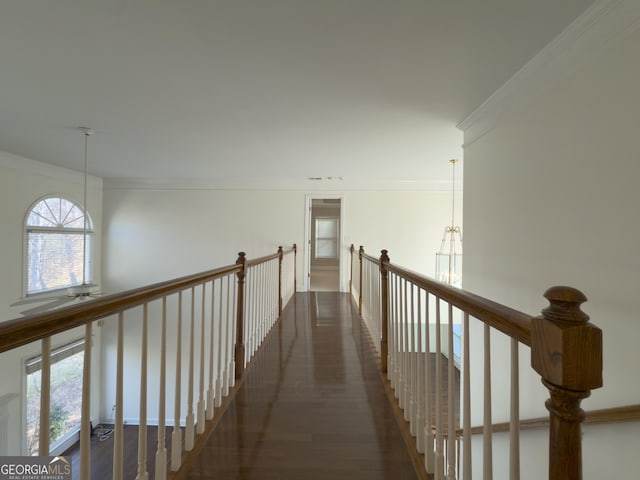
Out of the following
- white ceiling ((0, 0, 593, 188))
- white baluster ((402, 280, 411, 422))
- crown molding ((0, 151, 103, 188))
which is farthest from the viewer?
crown molding ((0, 151, 103, 188))

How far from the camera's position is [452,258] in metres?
5.07

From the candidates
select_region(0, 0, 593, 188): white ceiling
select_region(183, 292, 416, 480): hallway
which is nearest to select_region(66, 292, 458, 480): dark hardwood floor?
select_region(183, 292, 416, 480): hallway

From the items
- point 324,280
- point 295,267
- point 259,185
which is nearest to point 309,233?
point 295,267

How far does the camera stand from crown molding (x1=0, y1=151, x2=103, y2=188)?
13.8ft

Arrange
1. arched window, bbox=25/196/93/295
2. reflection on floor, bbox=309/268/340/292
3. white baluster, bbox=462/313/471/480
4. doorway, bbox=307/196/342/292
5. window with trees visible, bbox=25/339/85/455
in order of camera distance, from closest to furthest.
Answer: white baluster, bbox=462/313/471/480 < window with trees visible, bbox=25/339/85/455 < arched window, bbox=25/196/93/295 < reflection on floor, bbox=309/268/340/292 < doorway, bbox=307/196/342/292

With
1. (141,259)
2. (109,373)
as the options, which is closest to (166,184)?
Answer: (141,259)

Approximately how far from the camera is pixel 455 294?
0.97 metres

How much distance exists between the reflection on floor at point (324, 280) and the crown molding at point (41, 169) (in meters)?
4.87

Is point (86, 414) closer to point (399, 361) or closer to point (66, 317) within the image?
point (66, 317)

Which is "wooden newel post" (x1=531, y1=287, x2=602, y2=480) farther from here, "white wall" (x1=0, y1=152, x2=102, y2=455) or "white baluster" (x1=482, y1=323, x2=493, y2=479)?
"white wall" (x1=0, y1=152, x2=102, y2=455)

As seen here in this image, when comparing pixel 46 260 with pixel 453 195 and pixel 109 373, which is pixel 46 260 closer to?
pixel 109 373

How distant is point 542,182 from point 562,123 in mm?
362

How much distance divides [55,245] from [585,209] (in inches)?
271

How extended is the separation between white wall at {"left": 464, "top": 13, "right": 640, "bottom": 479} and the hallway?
101cm
